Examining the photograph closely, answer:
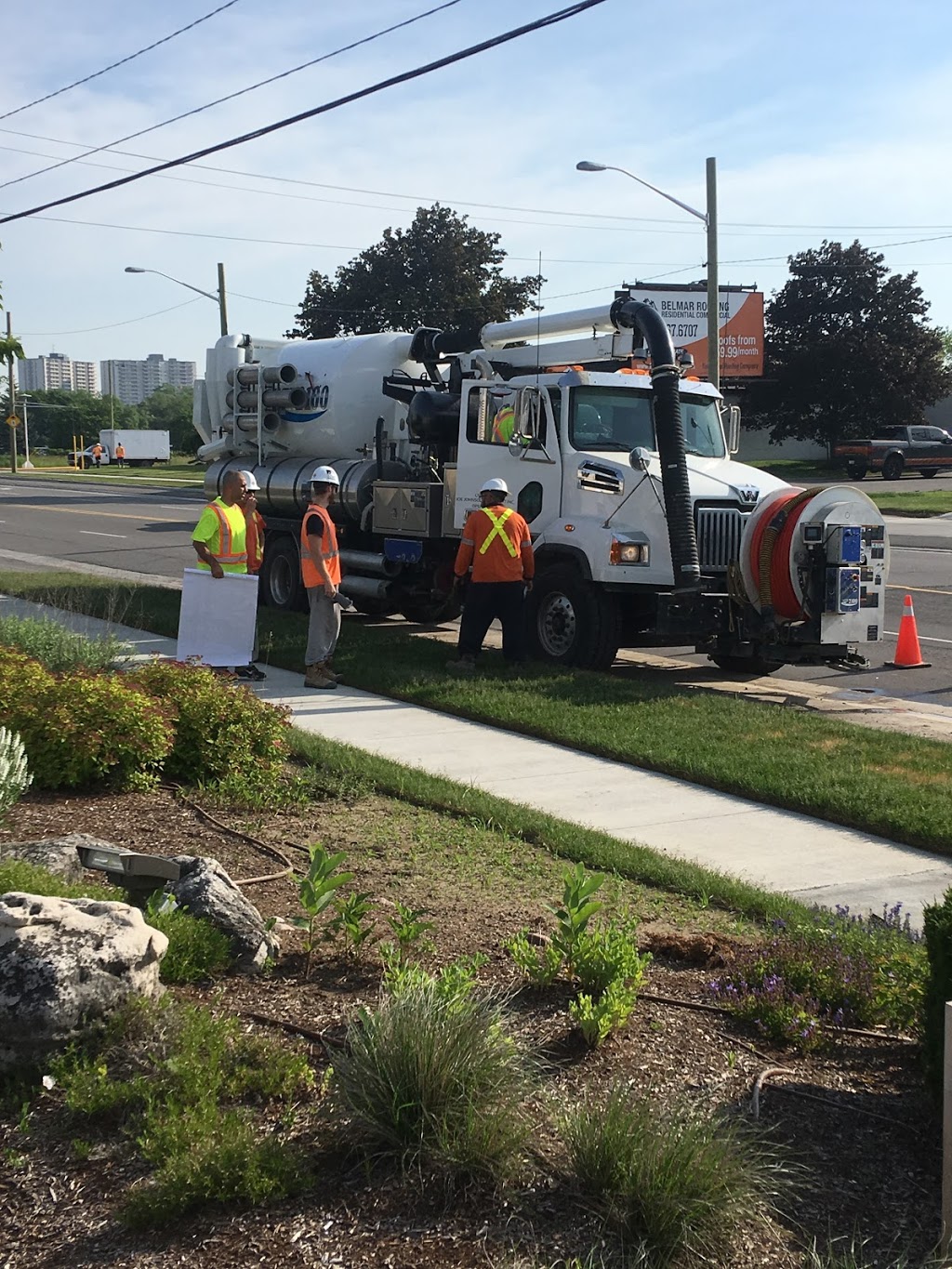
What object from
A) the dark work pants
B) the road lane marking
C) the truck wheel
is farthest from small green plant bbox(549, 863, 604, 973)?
the road lane marking

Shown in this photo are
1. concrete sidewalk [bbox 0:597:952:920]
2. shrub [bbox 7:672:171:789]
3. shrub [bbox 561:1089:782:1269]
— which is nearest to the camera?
shrub [bbox 561:1089:782:1269]

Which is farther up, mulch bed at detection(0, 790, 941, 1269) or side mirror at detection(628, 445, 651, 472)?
side mirror at detection(628, 445, 651, 472)

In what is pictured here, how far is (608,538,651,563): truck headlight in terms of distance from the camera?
39.8ft

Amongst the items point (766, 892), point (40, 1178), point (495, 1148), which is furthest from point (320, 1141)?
point (766, 892)

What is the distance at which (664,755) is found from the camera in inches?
358

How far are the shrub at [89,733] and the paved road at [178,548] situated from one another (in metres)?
7.35

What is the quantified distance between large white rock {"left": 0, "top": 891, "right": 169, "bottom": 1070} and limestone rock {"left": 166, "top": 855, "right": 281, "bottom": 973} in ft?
1.92

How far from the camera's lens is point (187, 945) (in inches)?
182

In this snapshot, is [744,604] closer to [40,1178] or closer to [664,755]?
[664,755]

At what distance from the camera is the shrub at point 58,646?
9523mm

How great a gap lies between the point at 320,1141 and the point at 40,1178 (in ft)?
2.33

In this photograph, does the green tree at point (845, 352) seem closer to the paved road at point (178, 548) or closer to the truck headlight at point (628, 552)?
the paved road at point (178, 548)

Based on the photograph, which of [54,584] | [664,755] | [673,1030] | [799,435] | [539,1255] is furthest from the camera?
[799,435]

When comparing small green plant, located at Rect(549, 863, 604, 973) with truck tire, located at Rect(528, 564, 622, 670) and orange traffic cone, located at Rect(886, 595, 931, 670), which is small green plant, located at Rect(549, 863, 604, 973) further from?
orange traffic cone, located at Rect(886, 595, 931, 670)
